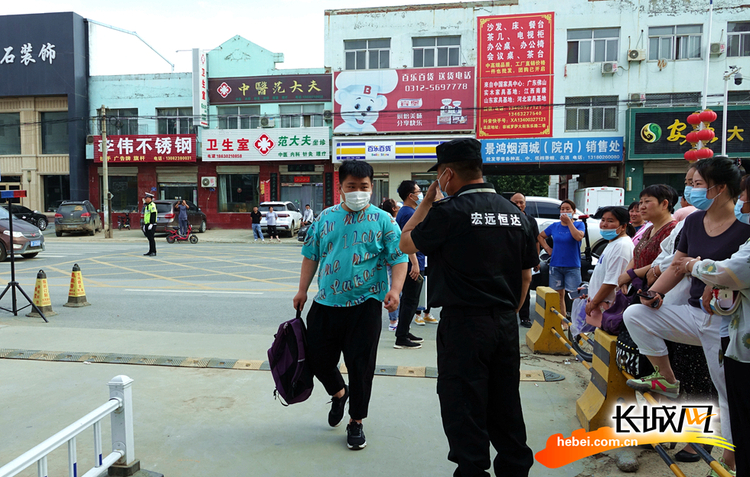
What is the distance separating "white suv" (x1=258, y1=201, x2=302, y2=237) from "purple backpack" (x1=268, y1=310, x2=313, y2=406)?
19600 millimetres

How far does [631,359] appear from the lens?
3438 mm

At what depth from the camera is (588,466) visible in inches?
126

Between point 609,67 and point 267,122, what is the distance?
1574cm

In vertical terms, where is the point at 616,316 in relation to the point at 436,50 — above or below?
below

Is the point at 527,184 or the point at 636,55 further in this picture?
the point at 527,184

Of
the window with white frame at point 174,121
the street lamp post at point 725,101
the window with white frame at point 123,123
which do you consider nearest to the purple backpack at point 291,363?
Answer: the street lamp post at point 725,101

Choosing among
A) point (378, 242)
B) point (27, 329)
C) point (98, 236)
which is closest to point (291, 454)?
point (378, 242)

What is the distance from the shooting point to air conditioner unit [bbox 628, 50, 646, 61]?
74.2 ft

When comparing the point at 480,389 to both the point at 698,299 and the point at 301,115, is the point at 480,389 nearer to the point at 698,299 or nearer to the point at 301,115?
the point at 698,299

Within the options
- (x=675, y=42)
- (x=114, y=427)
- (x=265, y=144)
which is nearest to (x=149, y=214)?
(x=265, y=144)

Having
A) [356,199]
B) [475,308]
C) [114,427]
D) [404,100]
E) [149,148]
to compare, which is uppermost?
[404,100]

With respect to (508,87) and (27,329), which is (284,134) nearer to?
(508,87)

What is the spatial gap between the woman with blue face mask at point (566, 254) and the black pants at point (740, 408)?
3.97 m

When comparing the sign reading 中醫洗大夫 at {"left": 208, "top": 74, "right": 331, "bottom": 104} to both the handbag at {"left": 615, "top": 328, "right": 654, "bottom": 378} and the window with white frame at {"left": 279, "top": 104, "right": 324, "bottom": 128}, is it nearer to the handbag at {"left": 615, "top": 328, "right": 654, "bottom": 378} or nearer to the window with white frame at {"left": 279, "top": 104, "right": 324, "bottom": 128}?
the window with white frame at {"left": 279, "top": 104, "right": 324, "bottom": 128}
